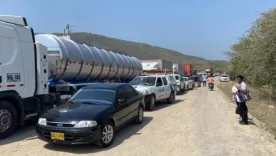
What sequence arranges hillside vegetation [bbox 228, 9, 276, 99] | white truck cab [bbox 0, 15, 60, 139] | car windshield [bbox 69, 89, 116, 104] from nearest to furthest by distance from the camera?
white truck cab [bbox 0, 15, 60, 139]
car windshield [bbox 69, 89, 116, 104]
hillside vegetation [bbox 228, 9, 276, 99]

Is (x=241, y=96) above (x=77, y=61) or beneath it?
beneath

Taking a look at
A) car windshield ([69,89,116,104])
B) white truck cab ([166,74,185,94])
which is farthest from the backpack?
white truck cab ([166,74,185,94])

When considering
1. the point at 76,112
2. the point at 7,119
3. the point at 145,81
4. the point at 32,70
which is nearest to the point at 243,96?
the point at 76,112

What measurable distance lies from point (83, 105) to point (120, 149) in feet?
5.42

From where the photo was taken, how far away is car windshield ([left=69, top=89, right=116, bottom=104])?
852cm

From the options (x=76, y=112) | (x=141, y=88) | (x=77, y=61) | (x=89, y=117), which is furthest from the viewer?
(x=141, y=88)

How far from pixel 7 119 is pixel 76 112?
2205mm

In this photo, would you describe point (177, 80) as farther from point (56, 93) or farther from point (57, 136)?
point (57, 136)

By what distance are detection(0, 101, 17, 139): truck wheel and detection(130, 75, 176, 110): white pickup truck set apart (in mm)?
6852

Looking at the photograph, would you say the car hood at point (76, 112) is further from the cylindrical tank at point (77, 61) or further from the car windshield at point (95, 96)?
the cylindrical tank at point (77, 61)

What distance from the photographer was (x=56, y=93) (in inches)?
465

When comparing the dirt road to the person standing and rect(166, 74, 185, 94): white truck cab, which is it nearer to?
the person standing

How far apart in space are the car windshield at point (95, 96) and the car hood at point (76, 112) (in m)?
0.36

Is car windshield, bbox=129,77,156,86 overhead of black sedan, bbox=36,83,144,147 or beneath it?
overhead
